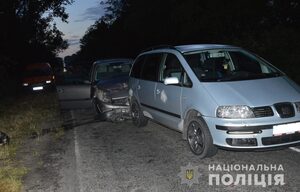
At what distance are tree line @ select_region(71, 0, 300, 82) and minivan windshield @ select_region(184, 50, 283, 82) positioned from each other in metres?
7.85

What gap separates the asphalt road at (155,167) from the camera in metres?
5.51

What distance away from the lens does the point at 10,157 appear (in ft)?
24.7

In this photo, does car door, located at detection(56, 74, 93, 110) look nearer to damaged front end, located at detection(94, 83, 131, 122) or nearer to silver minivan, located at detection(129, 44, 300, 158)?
damaged front end, located at detection(94, 83, 131, 122)

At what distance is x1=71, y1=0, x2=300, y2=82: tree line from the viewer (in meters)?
18.5

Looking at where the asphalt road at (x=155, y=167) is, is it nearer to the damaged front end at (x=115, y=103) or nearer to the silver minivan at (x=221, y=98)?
the silver minivan at (x=221, y=98)

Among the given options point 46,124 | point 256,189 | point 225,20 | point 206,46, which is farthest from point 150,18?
point 256,189

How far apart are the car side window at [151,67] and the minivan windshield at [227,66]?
3.36 feet

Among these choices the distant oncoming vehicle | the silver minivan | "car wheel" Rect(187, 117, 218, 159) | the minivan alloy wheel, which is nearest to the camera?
the silver minivan

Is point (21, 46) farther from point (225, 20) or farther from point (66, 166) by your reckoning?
point (66, 166)

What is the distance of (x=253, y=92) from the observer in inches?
249

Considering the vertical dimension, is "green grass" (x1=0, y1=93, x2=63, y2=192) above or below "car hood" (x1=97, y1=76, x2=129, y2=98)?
below

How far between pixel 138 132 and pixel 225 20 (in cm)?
2012

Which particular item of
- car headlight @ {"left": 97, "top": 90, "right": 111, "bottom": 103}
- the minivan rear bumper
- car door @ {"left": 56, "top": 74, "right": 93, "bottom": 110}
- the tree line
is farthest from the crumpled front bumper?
the tree line

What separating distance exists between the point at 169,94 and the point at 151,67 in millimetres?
1341
